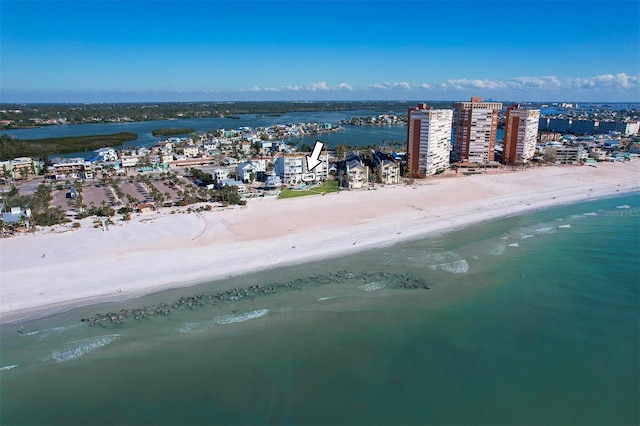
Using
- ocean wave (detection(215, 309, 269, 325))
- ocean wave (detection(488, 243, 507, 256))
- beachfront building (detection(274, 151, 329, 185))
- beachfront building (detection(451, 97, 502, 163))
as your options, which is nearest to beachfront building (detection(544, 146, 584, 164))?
beachfront building (detection(451, 97, 502, 163))

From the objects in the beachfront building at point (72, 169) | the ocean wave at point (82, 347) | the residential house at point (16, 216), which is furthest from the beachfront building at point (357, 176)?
the beachfront building at point (72, 169)

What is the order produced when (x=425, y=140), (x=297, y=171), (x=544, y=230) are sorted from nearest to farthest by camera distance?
(x=544, y=230)
(x=297, y=171)
(x=425, y=140)

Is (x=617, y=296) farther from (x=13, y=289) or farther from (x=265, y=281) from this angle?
(x=13, y=289)

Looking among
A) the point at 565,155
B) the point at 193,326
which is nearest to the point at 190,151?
the point at 193,326

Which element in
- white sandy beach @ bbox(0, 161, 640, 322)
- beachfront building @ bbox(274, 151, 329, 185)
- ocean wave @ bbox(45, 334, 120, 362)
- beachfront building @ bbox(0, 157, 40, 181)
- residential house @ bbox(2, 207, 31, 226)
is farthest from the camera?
beachfront building @ bbox(0, 157, 40, 181)

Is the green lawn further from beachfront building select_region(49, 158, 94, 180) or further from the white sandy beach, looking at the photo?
beachfront building select_region(49, 158, 94, 180)

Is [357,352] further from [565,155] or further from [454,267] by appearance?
[565,155]
